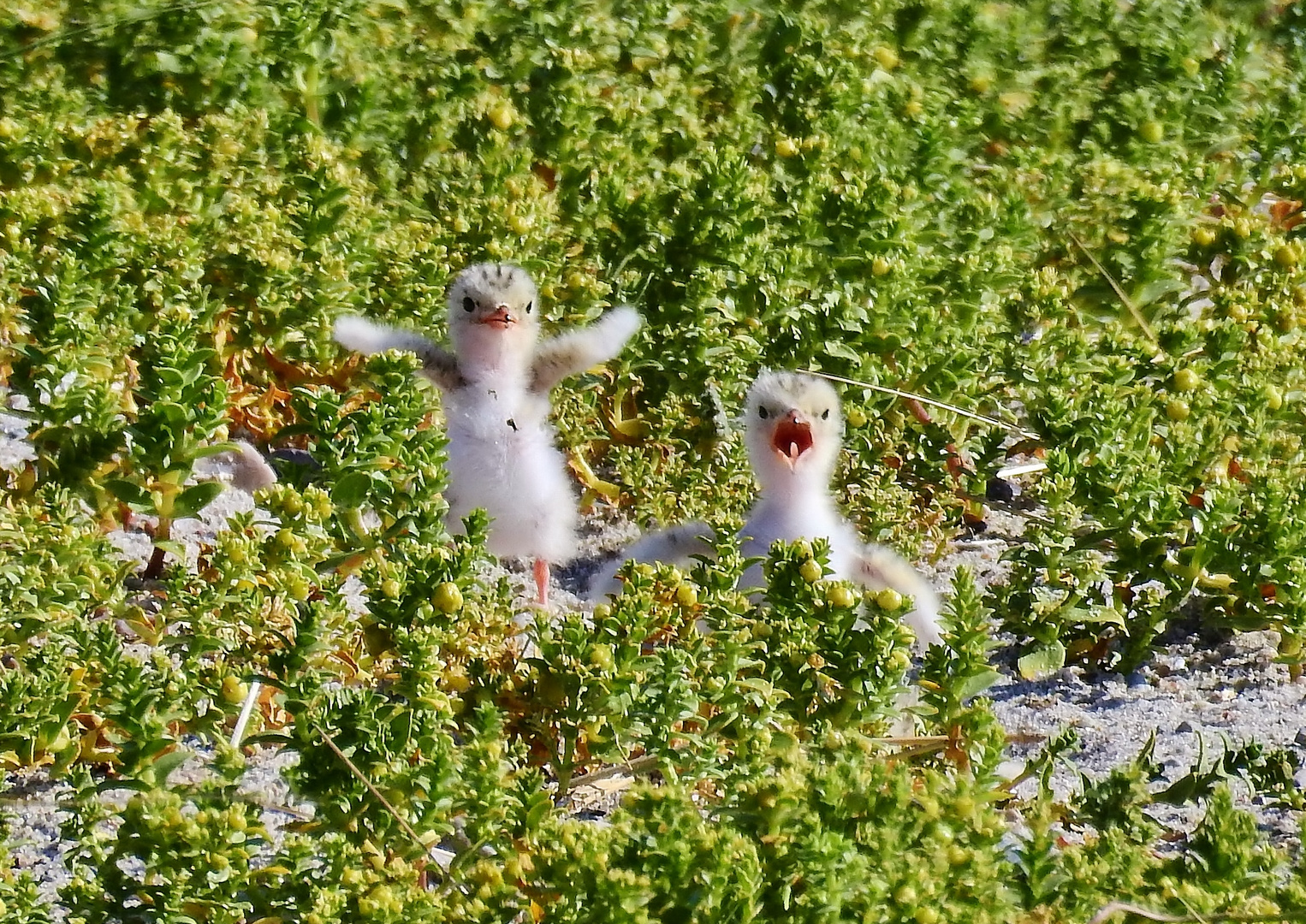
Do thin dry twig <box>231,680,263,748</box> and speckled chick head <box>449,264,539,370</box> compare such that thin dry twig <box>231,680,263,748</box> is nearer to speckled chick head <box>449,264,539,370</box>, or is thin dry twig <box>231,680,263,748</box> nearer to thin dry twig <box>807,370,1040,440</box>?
speckled chick head <box>449,264,539,370</box>

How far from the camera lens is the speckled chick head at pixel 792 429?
5.65 meters

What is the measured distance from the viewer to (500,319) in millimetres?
5852

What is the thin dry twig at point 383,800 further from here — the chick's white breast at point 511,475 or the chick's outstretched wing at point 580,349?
the chick's outstretched wing at point 580,349

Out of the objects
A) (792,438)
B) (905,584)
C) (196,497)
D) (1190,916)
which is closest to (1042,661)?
(905,584)

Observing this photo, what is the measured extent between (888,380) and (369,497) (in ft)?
5.88

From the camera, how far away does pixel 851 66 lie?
7641mm

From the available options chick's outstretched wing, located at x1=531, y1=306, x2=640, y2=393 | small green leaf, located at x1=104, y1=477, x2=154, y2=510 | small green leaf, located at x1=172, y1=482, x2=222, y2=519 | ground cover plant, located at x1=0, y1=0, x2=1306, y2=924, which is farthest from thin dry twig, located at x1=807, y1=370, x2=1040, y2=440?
small green leaf, located at x1=104, y1=477, x2=154, y2=510

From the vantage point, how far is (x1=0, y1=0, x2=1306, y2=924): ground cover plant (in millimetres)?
4102

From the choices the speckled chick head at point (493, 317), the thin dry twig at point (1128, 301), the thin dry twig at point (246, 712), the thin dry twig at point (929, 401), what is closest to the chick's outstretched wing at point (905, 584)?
the thin dry twig at point (929, 401)

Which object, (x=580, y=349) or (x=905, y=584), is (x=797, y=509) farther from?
(x=580, y=349)

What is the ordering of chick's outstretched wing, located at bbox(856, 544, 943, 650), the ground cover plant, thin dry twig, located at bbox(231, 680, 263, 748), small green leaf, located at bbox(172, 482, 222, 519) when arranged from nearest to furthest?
the ground cover plant
thin dry twig, located at bbox(231, 680, 263, 748)
small green leaf, located at bbox(172, 482, 222, 519)
chick's outstretched wing, located at bbox(856, 544, 943, 650)

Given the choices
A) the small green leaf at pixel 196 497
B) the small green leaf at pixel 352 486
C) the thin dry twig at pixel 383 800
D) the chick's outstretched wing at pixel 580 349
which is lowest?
the thin dry twig at pixel 383 800

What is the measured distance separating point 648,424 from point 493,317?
0.69 metres

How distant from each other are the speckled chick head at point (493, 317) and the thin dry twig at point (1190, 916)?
8.45ft
